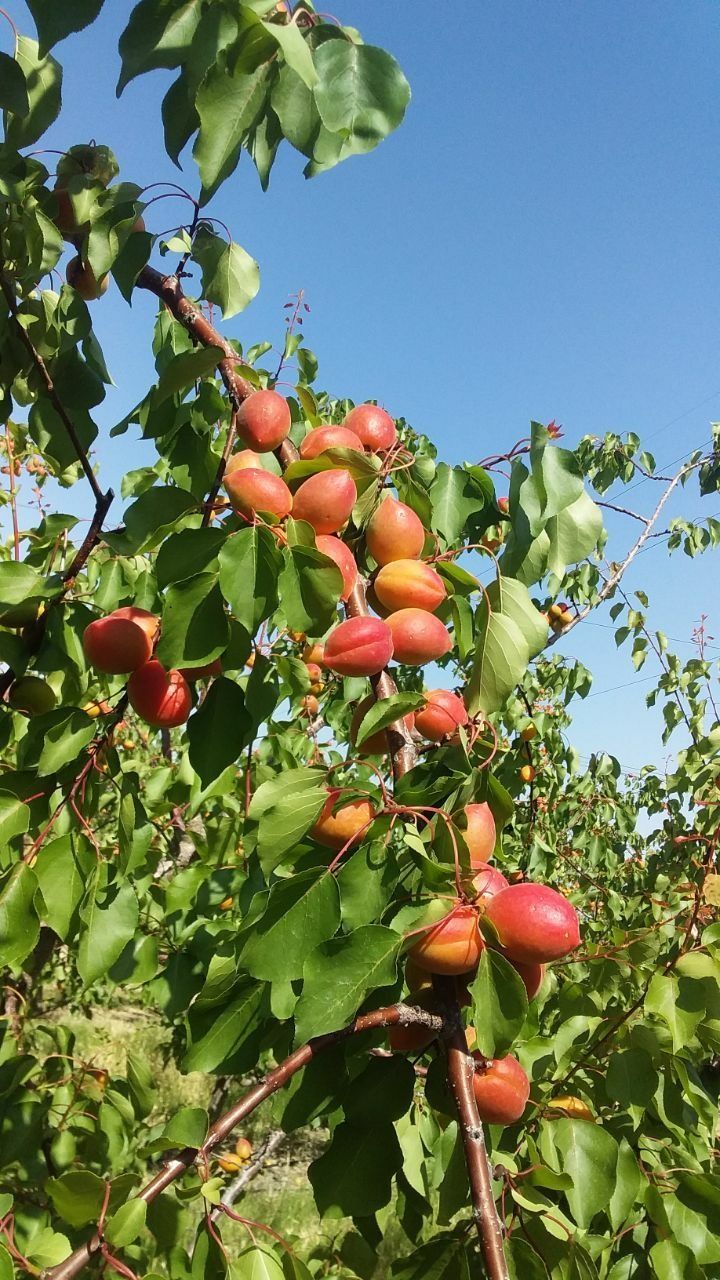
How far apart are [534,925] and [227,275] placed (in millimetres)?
857

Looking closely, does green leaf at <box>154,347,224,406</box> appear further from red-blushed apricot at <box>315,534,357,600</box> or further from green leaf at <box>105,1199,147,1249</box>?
green leaf at <box>105,1199,147,1249</box>

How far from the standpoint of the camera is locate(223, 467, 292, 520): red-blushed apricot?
83 cm

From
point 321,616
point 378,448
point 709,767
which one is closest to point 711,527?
point 709,767

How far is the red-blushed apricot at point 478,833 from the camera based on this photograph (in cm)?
83

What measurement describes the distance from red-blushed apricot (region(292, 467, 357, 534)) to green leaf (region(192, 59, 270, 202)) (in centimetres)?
30

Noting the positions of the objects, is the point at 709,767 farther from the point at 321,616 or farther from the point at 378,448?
the point at 321,616

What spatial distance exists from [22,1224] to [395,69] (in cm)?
169

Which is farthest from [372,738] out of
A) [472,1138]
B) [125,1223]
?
[125,1223]

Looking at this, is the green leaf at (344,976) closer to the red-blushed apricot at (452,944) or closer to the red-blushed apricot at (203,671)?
the red-blushed apricot at (452,944)

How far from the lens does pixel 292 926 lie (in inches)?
29.6

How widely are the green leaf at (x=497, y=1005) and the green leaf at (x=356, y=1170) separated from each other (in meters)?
0.21

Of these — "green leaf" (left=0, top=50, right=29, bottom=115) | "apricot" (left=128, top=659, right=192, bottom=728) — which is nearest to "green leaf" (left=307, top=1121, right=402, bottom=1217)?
"apricot" (left=128, top=659, right=192, bottom=728)

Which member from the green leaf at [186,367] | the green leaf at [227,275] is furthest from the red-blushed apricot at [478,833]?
the green leaf at [227,275]

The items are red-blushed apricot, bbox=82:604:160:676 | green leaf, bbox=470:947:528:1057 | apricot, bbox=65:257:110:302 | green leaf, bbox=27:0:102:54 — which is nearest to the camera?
green leaf, bbox=27:0:102:54
